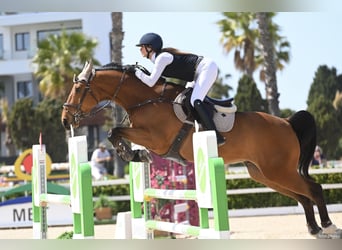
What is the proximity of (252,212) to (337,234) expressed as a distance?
4.49 metres

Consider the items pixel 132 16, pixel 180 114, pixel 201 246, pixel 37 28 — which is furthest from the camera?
pixel 37 28

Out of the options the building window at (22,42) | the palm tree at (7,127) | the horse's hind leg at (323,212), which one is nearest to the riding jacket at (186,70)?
the horse's hind leg at (323,212)

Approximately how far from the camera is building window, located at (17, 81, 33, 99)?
27.8m

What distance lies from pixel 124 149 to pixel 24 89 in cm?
2440

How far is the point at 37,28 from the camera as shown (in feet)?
91.2

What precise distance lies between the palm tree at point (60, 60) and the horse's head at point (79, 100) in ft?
43.1

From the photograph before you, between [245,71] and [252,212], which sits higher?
[245,71]

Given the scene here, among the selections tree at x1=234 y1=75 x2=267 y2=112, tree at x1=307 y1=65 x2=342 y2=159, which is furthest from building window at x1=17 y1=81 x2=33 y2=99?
tree at x1=307 y1=65 x2=342 y2=159

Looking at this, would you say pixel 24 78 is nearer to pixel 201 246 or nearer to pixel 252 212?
pixel 252 212

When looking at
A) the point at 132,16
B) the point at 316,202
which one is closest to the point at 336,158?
the point at 132,16

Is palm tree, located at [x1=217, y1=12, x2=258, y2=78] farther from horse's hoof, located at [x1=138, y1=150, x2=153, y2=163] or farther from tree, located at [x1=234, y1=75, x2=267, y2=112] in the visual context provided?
horse's hoof, located at [x1=138, y1=150, x2=153, y2=163]

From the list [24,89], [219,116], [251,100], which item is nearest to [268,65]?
[251,100]

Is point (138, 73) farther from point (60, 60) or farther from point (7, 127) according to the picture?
point (7, 127)

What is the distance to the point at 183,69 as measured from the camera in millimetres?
4500
